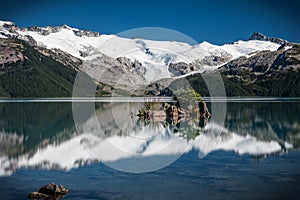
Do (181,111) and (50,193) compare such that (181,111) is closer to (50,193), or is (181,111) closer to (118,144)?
(118,144)

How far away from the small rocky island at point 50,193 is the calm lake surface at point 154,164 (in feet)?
1.82

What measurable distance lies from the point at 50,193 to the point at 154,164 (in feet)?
33.4

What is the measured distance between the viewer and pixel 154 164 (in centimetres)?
2692

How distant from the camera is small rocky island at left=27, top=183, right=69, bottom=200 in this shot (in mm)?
17911

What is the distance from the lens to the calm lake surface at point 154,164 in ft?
63.7

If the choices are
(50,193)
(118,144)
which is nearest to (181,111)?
(118,144)

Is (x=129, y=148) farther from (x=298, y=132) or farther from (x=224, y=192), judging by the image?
(x=298, y=132)

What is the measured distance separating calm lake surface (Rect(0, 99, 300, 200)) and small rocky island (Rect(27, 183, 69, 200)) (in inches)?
21.9

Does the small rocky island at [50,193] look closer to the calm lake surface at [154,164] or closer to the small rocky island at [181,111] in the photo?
the calm lake surface at [154,164]

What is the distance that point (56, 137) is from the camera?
135 feet

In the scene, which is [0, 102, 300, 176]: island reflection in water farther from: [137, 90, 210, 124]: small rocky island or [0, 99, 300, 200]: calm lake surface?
[137, 90, 210, 124]: small rocky island

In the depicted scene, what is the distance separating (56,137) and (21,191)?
2210cm

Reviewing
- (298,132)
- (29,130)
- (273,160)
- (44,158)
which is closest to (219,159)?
(273,160)

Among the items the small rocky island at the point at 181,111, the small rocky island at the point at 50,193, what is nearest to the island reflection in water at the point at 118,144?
the small rocky island at the point at 50,193
